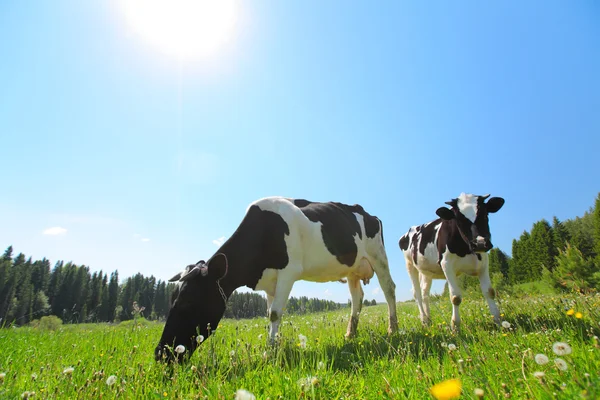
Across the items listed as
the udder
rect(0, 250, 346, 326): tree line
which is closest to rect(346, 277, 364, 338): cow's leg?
the udder

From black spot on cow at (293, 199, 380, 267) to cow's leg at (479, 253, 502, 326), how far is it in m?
2.72

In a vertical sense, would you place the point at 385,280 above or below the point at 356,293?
above

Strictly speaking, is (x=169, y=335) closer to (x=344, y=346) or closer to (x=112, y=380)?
(x=112, y=380)

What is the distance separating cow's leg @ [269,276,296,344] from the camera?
200 inches

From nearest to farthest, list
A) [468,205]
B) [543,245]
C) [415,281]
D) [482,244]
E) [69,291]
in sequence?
[482,244] < [468,205] < [415,281] < [543,245] < [69,291]

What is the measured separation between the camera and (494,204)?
22.5 feet

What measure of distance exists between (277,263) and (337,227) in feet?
6.77

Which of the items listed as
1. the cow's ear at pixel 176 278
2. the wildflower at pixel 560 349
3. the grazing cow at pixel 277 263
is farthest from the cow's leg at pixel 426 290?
the wildflower at pixel 560 349

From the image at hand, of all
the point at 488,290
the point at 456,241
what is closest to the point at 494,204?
the point at 456,241

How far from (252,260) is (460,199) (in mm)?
4994

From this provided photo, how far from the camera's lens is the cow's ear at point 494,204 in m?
6.80

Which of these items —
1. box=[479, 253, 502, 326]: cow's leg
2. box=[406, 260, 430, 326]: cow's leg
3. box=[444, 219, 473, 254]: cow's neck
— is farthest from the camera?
box=[406, 260, 430, 326]: cow's leg

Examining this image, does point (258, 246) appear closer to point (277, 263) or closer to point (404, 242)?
point (277, 263)

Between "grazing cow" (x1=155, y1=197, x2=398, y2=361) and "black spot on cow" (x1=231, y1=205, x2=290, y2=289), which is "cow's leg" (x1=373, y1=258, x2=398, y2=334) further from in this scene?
"black spot on cow" (x1=231, y1=205, x2=290, y2=289)
